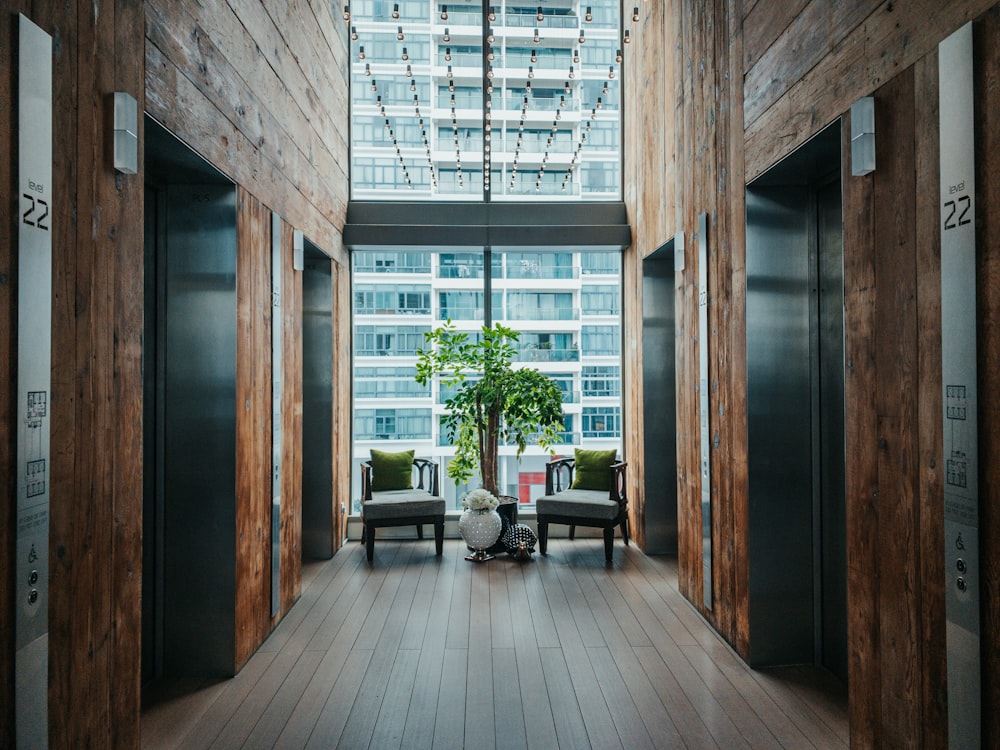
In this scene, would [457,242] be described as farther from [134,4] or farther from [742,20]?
[134,4]

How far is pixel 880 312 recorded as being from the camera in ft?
7.44

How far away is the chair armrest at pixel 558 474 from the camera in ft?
19.0

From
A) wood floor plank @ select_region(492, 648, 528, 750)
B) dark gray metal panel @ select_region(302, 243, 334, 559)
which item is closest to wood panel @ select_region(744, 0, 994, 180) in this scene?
wood floor plank @ select_region(492, 648, 528, 750)

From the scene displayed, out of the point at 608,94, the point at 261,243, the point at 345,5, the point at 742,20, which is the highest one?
the point at 345,5

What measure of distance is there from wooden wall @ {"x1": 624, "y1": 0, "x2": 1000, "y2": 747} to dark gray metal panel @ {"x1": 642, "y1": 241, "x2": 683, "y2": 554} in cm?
185

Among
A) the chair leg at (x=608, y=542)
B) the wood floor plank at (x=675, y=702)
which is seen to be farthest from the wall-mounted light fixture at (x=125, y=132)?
the chair leg at (x=608, y=542)

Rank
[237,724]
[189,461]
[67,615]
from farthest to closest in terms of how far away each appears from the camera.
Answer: [189,461] → [237,724] → [67,615]

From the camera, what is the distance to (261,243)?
3656 mm

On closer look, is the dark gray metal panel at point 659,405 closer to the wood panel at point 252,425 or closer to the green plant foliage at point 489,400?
the green plant foliage at point 489,400

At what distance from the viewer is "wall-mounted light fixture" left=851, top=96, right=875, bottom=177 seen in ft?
7.38

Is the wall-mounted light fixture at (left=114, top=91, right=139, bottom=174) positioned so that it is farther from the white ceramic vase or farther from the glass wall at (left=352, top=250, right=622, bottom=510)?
the glass wall at (left=352, top=250, right=622, bottom=510)

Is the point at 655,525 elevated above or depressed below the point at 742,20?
below

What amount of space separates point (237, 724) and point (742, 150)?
3.46 meters

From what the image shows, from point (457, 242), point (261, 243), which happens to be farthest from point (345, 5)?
point (261, 243)
